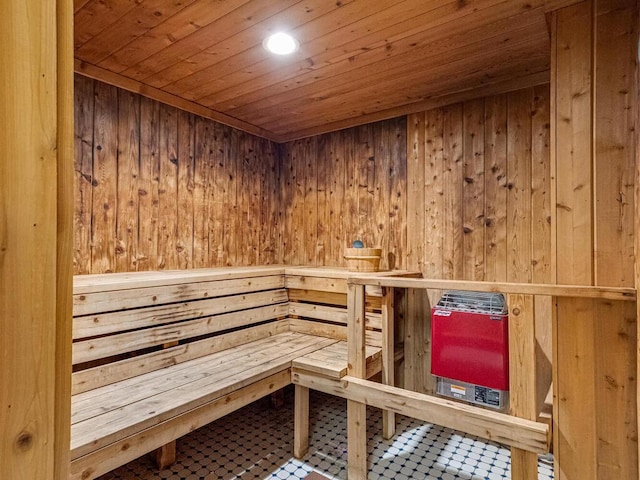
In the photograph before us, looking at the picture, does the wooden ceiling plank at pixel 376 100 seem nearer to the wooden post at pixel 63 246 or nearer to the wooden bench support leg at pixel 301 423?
the wooden bench support leg at pixel 301 423

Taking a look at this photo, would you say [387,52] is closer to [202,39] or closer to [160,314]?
[202,39]

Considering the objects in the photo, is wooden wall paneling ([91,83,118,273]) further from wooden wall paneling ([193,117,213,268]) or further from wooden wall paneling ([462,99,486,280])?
wooden wall paneling ([462,99,486,280])

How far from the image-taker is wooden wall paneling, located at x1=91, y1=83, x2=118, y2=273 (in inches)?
91.7

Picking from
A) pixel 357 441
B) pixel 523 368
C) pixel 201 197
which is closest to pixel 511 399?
pixel 523 368

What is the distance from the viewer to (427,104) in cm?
269

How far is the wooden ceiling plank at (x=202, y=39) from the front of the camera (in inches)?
64.9

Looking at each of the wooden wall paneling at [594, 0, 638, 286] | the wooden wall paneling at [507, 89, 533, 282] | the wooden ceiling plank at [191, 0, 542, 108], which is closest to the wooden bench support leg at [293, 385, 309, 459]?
the wooden wall paneling at [507, 89, 533, 282]

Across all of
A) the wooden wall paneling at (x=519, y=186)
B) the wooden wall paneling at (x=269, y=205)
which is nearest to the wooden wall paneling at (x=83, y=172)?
the wooden wall paneling at (x=269, y=205)

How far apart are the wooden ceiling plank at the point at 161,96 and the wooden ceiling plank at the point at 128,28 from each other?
75 mm

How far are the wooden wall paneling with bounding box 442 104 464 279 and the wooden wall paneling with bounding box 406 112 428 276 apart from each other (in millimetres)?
136

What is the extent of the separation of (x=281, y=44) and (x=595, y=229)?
5.73 ft

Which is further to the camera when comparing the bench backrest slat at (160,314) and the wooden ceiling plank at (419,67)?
the wooden ceiling plank at (419,67)

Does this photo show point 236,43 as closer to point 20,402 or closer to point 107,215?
point 107,215

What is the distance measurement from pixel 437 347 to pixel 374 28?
67.7 inches
